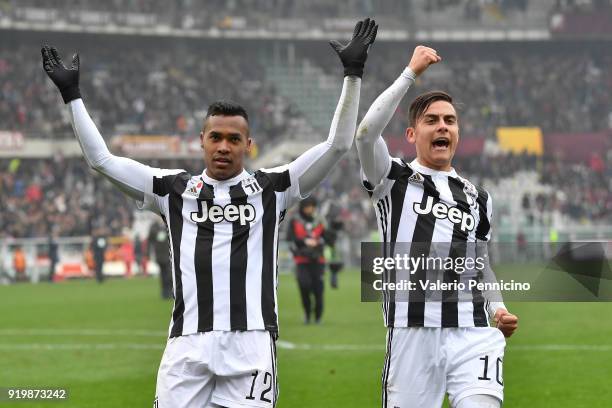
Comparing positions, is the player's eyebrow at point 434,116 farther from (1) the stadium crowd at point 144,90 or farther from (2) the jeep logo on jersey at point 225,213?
(1) the stadium crowd at point 144,90

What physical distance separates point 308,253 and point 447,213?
11.9 metres

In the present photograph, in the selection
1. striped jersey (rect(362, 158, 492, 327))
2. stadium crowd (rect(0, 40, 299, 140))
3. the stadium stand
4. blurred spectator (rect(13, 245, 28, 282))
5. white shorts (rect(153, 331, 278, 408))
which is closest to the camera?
white shorts (rect(153, 331, 278, 408))

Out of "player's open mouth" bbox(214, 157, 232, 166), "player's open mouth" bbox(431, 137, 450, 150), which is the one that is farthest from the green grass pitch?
"player's open mouth" bbox(214, 157, 232, 166)

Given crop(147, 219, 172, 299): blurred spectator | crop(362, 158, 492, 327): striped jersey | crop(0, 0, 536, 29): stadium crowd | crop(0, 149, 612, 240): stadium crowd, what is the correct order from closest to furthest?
crop(362, 158, 492, 327): striped jersey
crop(147, 219, 172, 299): blurred spectator
crop(0, 149, 612, 240): stadium crowd
crop(0, 0, 536, 29): stadium crowd

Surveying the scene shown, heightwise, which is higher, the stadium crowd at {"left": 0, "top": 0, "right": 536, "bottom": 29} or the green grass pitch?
the stadium crowd at {"left": 0, "top": 0, "right": 536, "bottom": 29}

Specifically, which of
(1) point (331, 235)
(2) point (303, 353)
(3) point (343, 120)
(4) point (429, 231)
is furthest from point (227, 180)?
(1) point (331, 235)

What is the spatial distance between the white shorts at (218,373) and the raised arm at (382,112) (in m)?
1.12

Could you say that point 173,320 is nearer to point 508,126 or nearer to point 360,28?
A: point 360,28

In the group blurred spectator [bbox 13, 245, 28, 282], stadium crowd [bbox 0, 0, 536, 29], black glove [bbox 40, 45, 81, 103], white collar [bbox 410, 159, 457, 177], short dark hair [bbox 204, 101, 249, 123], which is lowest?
blurred spectator [bbox 13, 245, 28, 282]

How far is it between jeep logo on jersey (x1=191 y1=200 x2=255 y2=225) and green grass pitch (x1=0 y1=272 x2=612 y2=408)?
504 cm

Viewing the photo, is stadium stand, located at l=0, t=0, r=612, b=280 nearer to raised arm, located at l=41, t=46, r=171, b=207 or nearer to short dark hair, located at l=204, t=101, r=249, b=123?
raised arm, located at l=41, t=46, r=171, b=207

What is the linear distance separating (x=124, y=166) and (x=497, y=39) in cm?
5349

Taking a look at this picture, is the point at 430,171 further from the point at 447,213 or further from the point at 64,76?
the point at 64,76

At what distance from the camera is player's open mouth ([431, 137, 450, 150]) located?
607 cm
